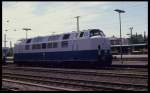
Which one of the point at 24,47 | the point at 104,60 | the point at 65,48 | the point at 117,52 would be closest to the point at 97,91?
the point at 104,60

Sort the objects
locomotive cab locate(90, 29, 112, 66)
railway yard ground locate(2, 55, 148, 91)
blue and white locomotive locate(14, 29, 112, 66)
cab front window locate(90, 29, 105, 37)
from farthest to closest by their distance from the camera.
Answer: cab front window locate(90, 29, 105, 37) → blue and white locomotive locate(14, 29, 112, 66) → locomotive cab locate(90, 29, 112, 66) → railway yard ground locate(2, 55, 148, 91)

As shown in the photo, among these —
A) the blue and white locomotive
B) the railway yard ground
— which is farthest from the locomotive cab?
the railway yard ground

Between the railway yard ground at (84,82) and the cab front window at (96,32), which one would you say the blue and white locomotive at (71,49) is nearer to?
the cab front window at (96,32)

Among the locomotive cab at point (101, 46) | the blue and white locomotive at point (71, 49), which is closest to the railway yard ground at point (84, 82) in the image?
the locomotive cab at point (101, 46)

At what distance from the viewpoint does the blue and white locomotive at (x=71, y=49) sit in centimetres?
2685

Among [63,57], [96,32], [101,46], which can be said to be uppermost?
[96,32]

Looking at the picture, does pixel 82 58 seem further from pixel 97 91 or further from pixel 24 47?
pixel 97 91

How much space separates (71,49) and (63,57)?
1526mm

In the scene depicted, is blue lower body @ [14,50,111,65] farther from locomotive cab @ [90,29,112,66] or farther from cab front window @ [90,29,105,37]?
cab front window @ [90,29,105,37]

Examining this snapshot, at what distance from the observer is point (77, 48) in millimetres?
28172

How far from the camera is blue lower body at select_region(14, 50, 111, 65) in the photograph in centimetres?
2686

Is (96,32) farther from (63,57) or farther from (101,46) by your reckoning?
(63,57)

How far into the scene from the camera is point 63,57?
3000cm

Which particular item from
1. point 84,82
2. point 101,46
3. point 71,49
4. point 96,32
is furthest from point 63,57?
point 84,82
